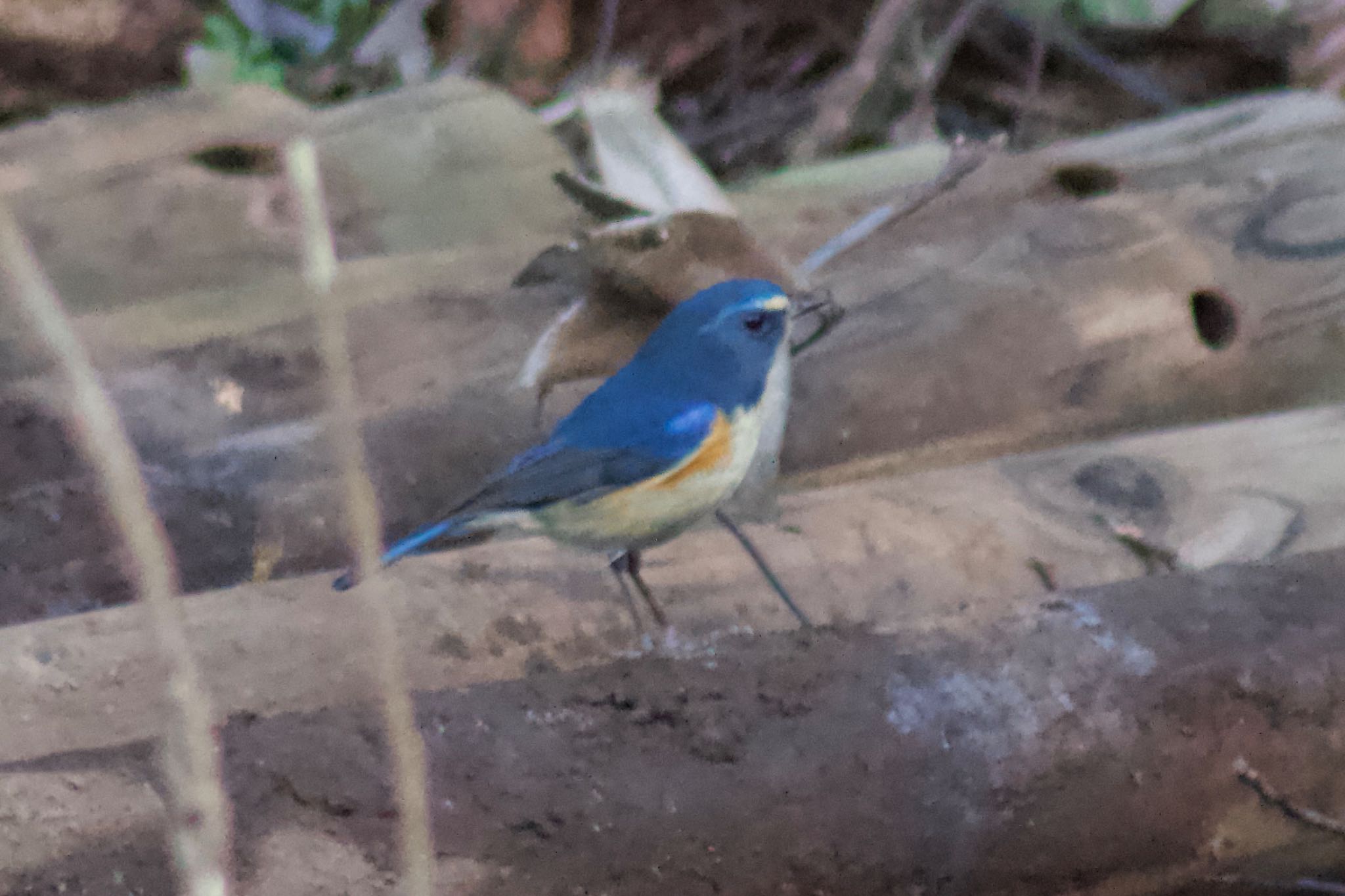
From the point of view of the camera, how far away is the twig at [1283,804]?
1078 millimetres

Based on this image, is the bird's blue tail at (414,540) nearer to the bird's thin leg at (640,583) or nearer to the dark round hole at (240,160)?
the bird's thin leg at (640,583)

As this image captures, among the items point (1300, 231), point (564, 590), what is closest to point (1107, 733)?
point (564, 590)

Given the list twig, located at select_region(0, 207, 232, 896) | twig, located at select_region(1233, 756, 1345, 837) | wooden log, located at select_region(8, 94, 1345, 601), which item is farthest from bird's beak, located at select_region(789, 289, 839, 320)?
twig, located at select_region(0, 207, 232, 896)

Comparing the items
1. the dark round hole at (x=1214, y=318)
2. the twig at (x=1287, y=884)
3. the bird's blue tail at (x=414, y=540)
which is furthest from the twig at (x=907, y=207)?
the twig at (x=1287, y=884)

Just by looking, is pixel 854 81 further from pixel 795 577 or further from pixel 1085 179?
pixel 795 577

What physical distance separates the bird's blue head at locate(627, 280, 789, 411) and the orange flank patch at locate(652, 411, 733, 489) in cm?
3

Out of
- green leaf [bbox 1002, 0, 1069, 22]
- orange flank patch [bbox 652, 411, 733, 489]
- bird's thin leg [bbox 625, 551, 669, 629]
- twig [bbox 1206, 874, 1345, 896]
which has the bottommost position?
twig [bbox 1206, 874, 1345, 896]

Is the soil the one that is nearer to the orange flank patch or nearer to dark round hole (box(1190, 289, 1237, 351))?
the orange flank patch

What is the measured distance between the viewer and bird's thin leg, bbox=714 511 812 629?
4.18 ft

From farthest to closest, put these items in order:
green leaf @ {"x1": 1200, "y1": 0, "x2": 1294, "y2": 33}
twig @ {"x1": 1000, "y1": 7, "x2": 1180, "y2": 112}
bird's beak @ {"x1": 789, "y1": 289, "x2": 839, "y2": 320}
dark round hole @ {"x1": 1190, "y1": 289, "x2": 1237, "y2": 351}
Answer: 1. twig @ {"x1": 1000, "y1": 7, "x2": 1180, "y2": 112}
2. green leaf @ {"x1": 1200, "y1": 0, "x2": 1294, "y2": 33}
3. dark round hole @ {"x1": 1190, "y1": 289, "x2": 1237, "y2": 351}
4. bird's beak @ {"x1": 789, "y1": 289, "x2": 839, "y2": 320}

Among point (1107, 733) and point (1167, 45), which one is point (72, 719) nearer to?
point (1107, 733)

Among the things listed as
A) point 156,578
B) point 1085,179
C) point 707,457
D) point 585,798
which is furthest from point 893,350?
point 156,578

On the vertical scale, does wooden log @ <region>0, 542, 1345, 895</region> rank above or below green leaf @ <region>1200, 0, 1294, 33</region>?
below

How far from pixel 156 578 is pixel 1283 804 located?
1416mm
